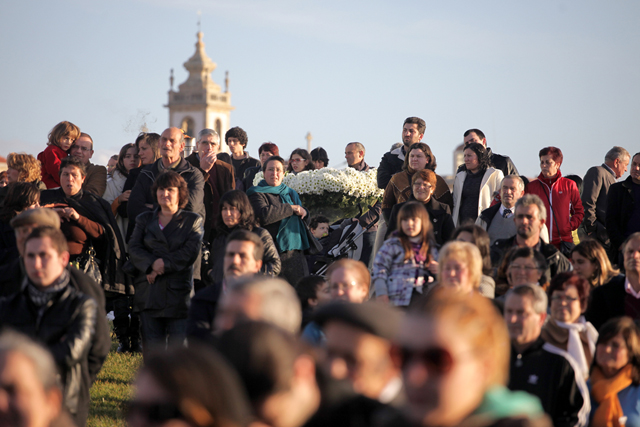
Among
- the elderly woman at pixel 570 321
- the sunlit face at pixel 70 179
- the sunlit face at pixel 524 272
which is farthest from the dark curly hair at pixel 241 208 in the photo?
the elderly woman at pixel 570 321

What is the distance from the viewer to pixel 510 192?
796 cm

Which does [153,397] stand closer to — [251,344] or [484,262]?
[251,344]

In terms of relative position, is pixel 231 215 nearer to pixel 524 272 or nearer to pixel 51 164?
pixel 524 272

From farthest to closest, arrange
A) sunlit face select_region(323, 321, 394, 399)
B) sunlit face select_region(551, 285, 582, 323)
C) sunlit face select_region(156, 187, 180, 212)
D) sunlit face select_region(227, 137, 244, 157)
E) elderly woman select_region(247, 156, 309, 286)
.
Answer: sunlit face select_region(227, 137, 244, 157)
elderly woman select_region(247, 156, 309, 286)
sunlit face select_region(156, 187, 180, 212)
sunlit face select_region(551, 285, 582, 323)
sunlit face select_region(323, 321, 394, 399)

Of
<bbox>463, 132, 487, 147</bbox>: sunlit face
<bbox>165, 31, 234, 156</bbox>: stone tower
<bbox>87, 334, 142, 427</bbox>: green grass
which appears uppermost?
<bbox>165, 31, 234, 156</bbox>: stone tower

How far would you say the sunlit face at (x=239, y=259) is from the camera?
223 inches

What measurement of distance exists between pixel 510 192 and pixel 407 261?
186 cm

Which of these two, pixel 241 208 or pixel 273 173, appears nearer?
pixel 241 208

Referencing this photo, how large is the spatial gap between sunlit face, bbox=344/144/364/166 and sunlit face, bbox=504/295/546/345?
644 centimetres

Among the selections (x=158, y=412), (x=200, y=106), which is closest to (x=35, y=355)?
(x=158, y=412)

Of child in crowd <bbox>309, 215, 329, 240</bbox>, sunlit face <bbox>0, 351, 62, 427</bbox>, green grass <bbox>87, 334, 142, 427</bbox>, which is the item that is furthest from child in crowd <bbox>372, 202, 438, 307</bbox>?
Result: sunlit face <bbox>0, 351, 62, 427</bbox>

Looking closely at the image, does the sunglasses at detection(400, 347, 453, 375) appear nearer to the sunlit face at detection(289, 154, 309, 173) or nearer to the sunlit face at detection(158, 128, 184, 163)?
the sunlit face at detection(158, 128, 184, 163)

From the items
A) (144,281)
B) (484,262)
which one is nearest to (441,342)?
(484,262)

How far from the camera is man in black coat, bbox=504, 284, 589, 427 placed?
4.57 meters
